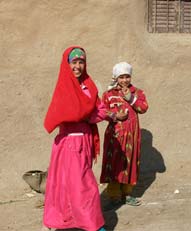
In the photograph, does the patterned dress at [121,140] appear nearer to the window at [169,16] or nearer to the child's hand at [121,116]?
the child's hand at [121,116]

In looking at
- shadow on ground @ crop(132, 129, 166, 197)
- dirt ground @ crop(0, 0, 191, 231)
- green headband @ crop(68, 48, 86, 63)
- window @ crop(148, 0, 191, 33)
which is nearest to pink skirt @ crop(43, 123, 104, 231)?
green headband @ crop(68, 48, 86, 63)

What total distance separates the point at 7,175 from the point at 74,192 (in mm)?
1919

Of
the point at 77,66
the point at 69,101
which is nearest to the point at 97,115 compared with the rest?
the point at 69,101

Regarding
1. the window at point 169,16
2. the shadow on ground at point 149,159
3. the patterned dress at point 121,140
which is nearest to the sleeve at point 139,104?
the patterned dress at point 121,140

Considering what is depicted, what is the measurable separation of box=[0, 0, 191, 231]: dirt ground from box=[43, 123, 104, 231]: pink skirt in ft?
3.59

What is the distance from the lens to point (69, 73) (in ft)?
14.6

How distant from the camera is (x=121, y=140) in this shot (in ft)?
17.7

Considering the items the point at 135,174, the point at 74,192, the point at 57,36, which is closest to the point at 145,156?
the point at 135,174

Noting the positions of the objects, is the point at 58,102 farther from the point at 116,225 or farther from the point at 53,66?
the point at 53,66

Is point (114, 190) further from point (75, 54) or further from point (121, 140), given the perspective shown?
point (75, 54)

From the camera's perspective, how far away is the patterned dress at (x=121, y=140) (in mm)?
5402

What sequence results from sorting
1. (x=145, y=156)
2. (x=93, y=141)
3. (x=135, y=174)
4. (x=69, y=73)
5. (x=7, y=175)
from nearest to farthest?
(x=69, y=73)
(x=93, y=141)
(x=135, y=174)
(x=7, y=175)
(x=145, y=156)

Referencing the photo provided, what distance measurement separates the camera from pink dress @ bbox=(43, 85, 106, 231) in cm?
446

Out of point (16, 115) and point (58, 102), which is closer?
point (58, 102)
